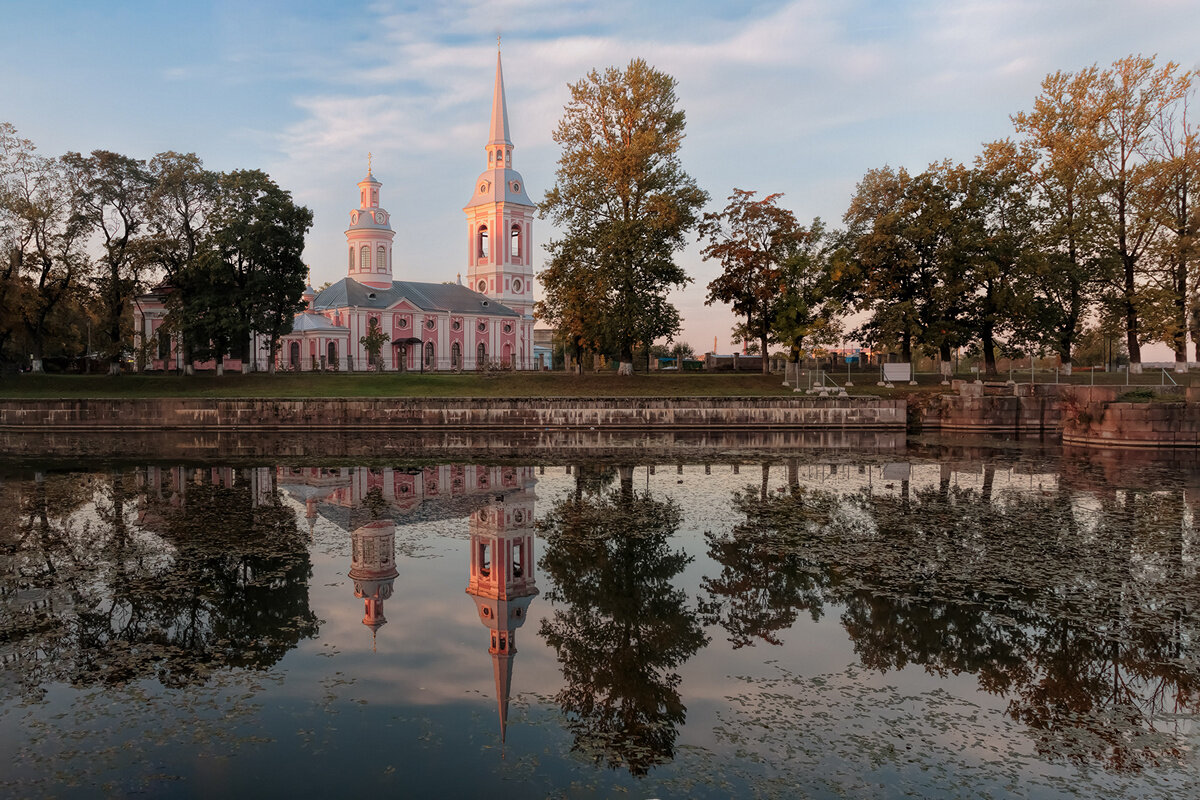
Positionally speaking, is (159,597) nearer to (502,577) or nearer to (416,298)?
(502,577)

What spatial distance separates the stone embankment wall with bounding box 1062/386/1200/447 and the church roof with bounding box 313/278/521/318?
55516mm

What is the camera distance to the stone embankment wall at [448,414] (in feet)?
125

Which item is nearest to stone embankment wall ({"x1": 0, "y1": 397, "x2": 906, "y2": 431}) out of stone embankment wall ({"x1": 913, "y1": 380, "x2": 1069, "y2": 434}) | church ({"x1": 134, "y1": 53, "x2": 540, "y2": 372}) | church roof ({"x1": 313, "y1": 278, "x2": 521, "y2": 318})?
stone embankment wall ({"x1": 913, "y1": 380, "x2": 1069, "y2": 434})

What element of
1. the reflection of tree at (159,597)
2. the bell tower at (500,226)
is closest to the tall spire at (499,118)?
the bell tower at (500,226)

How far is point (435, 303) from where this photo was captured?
76.2 m

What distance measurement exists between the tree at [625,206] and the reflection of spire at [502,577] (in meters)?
30.0

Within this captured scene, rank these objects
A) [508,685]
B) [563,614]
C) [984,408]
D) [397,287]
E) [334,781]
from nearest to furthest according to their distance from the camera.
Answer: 1. [334,781]
2. [508,685]
3. [563,614]
4. [984,408]
5. [397,287]

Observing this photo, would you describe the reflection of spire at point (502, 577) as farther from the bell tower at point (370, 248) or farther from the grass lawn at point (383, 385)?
the bell tower at point (370, 248)

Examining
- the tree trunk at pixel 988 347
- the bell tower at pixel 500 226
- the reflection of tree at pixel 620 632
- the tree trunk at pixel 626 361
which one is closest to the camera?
the reflection of tree at pixel 620 632

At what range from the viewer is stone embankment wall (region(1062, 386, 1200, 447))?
102ft

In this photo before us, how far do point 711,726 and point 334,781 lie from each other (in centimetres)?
316

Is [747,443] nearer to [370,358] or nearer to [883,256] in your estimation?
[883,256]

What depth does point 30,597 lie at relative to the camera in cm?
1028

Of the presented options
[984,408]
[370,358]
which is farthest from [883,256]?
[370,358]
